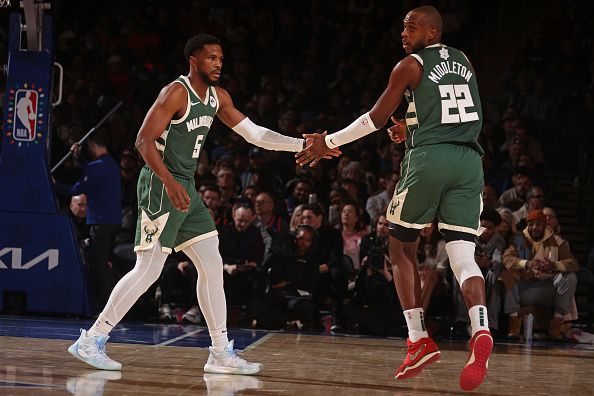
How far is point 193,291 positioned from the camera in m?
9.70

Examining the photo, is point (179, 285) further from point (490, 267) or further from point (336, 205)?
point (490, 267)

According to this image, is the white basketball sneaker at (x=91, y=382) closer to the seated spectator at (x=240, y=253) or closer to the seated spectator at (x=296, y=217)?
the seated spectator at (x=240, y=253)

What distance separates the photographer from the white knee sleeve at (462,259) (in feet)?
16.6

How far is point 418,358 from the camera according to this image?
5105 millimetres

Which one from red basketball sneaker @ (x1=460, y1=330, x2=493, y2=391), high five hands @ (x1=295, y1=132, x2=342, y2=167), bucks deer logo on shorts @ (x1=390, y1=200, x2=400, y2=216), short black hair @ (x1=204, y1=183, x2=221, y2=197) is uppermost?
high five hands @ (x1=295, y1=132, x2=342, y2=167)

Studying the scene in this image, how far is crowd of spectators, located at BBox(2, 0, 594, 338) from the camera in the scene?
30.8ft

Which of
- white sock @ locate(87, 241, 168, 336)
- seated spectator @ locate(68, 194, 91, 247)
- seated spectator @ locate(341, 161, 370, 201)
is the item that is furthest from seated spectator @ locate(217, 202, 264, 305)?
white sock @ locate(87, 241, 168, 336)

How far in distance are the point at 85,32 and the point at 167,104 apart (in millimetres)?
10260

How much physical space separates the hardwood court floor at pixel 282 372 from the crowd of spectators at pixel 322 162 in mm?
1830

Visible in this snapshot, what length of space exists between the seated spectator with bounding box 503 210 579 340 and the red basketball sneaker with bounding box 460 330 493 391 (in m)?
4.64

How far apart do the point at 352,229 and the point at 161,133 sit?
4.94 meters

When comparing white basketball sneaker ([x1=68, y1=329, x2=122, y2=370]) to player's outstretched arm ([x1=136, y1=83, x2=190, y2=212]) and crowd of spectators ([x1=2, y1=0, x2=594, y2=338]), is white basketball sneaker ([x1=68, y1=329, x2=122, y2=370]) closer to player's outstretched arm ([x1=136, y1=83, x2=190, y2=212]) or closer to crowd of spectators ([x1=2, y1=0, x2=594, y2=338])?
player's outstretched arm ([x1=136, y1=83, x2=190, y2=212])

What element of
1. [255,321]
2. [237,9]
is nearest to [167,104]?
[255,321]

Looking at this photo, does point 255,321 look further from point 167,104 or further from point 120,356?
point 167,104
